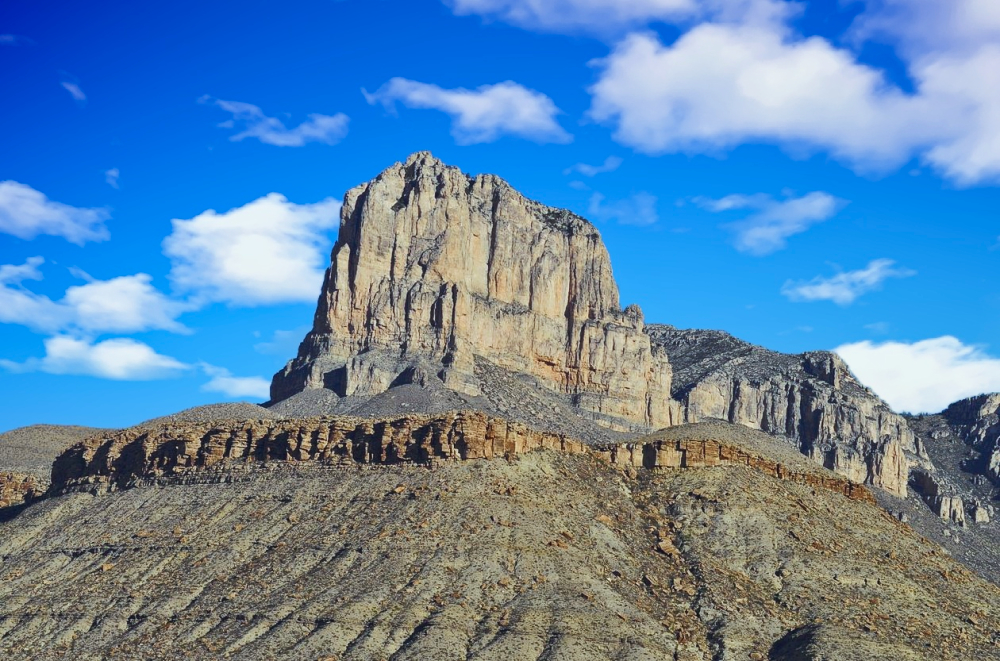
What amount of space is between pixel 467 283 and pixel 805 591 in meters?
108

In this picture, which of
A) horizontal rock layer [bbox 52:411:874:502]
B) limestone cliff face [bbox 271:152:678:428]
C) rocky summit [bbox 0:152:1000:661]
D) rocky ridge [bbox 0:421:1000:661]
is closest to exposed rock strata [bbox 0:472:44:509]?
rocky summit [bbox 0:152:1000:661]

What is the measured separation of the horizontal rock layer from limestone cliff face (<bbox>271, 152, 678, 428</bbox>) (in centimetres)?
5673

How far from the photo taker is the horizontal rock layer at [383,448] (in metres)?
89.1

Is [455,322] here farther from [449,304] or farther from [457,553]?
[457,553]

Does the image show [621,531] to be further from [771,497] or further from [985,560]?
[985,560]

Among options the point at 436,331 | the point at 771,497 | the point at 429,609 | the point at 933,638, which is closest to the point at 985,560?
the point at 436,331

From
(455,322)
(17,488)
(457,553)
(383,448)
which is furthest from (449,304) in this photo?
(457,553)

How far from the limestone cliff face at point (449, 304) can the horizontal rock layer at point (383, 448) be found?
5673 cm

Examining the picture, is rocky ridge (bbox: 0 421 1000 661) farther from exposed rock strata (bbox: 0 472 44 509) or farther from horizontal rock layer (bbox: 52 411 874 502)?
exposed rock strata (bbox: 0 472 44 509)

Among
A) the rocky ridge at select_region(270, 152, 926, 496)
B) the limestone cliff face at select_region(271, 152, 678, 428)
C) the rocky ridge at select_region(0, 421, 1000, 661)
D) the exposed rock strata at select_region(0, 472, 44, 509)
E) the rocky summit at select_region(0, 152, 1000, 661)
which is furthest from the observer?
the limestone cliff face at select_region(271, 152, 678, 428)

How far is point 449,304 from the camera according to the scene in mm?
172750

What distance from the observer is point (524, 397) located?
564ft

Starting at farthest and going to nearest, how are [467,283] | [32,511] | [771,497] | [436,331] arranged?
[467,283], [436,331], [32,511], [771,497]

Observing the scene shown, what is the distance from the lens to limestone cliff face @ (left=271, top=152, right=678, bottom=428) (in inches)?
6599
